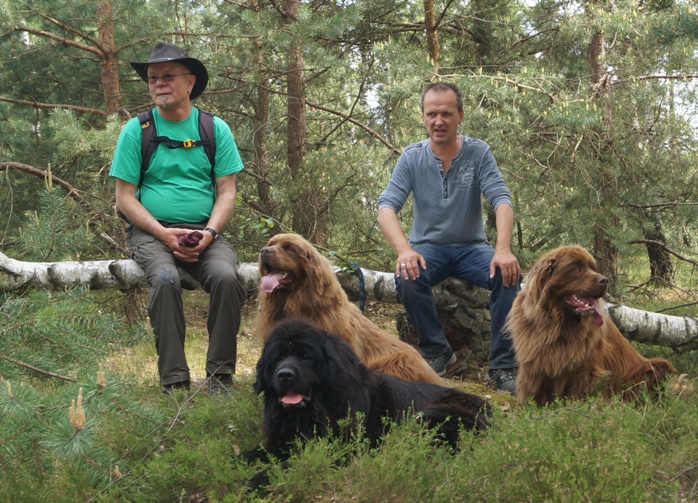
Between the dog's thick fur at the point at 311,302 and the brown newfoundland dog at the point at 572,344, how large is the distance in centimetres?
80

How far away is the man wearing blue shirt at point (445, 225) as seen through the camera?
631 centimetres

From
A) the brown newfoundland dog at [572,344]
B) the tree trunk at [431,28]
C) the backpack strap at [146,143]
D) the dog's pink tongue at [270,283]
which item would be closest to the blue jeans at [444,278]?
the brown newfoundland dog at [572,344]

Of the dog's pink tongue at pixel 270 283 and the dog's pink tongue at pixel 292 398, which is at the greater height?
the dog's pink tongue at pixel 270 283

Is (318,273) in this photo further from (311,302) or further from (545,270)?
(545,270)

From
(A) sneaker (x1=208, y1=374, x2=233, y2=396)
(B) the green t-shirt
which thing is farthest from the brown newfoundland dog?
(B) the green t-shirt

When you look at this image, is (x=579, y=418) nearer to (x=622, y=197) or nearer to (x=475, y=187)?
(x=475, y=187)

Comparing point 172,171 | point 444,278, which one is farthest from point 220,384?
point 444,278

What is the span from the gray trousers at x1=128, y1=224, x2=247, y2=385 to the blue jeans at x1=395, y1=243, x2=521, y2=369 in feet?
5.10

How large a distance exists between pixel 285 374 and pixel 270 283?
1.73 meters

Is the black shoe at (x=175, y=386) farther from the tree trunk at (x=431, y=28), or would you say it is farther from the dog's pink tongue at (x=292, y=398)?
the tree trunk at (x=431, y=28)

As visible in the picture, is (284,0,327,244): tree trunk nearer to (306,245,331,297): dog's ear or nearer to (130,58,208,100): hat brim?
(130,58,208,100): hat brim

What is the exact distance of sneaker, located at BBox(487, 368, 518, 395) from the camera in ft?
20.4

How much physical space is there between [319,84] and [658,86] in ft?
16.6

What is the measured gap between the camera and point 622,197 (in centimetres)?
907
